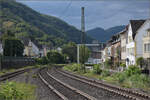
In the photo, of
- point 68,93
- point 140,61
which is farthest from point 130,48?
point 68,93

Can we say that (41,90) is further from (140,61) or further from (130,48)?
(130,48)

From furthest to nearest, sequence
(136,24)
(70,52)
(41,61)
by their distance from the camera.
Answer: (70,52) → (41,61) → (136,24)

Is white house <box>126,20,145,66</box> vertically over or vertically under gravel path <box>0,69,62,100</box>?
over

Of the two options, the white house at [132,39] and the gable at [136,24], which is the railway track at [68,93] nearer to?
the white house at [132,39]

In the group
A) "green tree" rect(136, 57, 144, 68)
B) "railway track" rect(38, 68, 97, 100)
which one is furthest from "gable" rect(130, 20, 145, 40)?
"railway track" rect(38, 68, 97, 100)

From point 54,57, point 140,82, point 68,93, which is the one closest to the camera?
point 68,93

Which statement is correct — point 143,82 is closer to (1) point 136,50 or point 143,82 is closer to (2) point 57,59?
(1) point 136,50

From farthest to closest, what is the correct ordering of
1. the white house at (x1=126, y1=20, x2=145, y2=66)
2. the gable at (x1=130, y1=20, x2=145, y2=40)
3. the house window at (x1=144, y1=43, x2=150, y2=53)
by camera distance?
the gable at (x1=130, y1=20, x2=145, y2=40)
the white house at (x1=126, y1=20, x2=145, y2=66)
the house window at (x1=144, y1=43, x2=150, y2=53)

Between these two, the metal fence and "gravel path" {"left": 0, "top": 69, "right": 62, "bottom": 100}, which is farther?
the metal fence

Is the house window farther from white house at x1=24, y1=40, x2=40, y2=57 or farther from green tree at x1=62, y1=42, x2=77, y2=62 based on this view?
white house at x1=24, y1=40, x2=40, y2=57

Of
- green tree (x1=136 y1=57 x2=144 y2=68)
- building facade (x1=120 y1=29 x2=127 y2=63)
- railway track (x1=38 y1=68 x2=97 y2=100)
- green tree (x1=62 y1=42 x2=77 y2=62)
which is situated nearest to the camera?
railway track (x1=38 y1=68 x2=97 y2=100)

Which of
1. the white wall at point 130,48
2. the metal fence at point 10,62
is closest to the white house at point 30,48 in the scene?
the metal fence at point 10,62

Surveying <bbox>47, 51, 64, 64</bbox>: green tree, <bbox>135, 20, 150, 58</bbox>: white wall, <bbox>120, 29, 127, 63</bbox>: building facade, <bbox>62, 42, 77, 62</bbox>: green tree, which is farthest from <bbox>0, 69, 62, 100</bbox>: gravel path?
<bbox>62, 42, 77, 62</bbox>: green tree

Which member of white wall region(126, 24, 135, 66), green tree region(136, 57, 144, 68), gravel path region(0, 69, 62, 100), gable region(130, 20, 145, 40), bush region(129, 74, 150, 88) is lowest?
gravel path region(0, 69, 62, 100)
